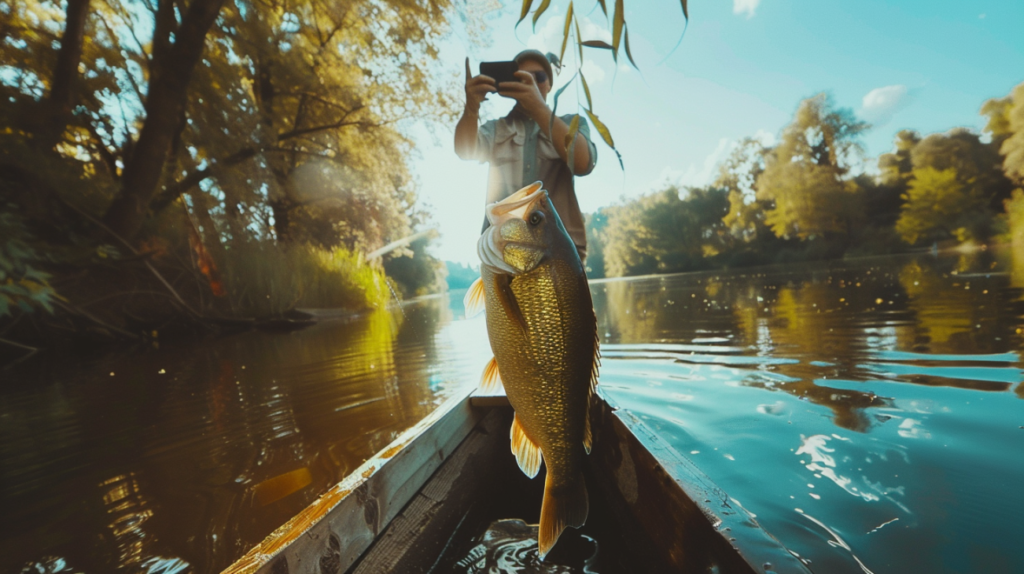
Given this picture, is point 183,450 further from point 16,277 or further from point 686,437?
point 16,277

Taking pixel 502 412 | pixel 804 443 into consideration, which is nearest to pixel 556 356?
pixel 502 412

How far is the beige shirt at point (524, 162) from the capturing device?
2329 mm

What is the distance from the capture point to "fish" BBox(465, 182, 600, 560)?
1434 mm

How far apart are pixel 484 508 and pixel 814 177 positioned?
48452 millimetres

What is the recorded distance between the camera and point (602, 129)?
1.02 metres

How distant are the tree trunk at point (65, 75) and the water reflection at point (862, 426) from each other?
11.3 meters

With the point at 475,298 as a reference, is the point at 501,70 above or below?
above

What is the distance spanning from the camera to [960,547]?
1.86 m

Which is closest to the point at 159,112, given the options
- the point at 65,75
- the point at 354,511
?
the point at 65,75

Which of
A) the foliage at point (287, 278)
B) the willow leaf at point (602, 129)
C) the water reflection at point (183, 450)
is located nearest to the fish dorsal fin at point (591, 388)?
the willow leaf at point (602, 129)

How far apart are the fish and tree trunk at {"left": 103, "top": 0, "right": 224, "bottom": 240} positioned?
11.3 m

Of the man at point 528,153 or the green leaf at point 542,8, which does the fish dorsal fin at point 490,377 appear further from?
the green leaf at point 542,8

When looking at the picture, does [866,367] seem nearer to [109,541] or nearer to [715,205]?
[109,541]

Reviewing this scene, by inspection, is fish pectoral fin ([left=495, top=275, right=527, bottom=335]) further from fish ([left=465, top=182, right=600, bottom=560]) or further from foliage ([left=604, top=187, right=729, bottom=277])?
foliage ([left=604, top=187, right=729, bottom=277])
